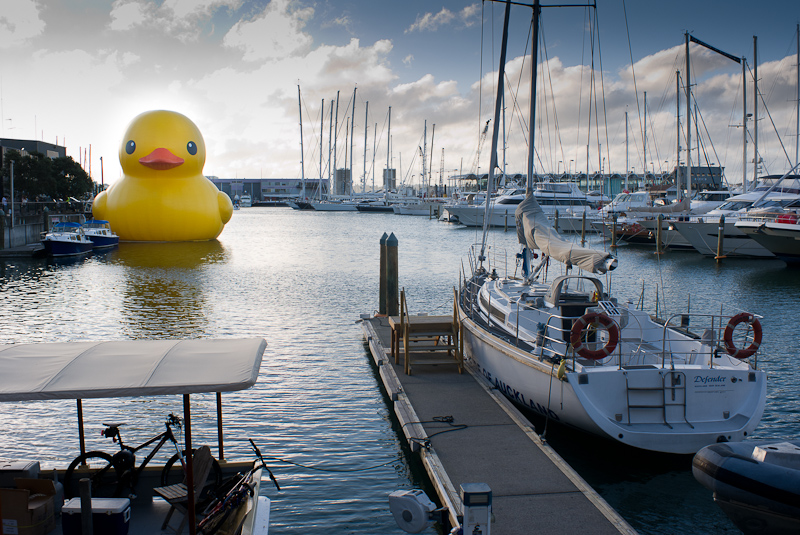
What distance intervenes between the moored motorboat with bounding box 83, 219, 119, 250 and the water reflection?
852 mm

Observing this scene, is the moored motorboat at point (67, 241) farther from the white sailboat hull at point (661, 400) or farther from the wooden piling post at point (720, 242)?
the wooden piling post at point (720, 242)

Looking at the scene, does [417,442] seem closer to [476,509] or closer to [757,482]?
[476,509]

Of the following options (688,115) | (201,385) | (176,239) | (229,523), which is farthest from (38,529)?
(688,115)

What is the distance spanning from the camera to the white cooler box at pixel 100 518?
247 inches

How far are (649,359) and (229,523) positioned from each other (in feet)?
25.3

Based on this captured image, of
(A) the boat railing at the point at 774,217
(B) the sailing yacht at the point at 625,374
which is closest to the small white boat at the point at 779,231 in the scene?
(A) the boat railing at the point at 774,217

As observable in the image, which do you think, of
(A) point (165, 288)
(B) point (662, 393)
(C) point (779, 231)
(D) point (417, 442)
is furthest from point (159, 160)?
(C) point (779, 231)

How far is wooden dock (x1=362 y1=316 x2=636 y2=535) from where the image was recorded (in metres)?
7.31

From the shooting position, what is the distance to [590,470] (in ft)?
33.0

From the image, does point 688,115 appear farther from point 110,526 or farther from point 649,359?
point 110,526

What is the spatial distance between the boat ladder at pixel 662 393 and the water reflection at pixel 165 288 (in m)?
13.6

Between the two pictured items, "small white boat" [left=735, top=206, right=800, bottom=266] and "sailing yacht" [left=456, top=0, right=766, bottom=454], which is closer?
"sailing yacht" [left=456, top=0, right=766, bottom=454]

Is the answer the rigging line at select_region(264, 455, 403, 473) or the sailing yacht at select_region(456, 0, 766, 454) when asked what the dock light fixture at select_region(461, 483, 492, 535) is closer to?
the sailing yacht at select_region(456, 0, 766, 454)

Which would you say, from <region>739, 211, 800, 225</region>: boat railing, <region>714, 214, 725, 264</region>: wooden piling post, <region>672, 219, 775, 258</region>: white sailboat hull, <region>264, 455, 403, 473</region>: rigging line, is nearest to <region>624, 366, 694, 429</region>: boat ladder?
<region>264, 455, 403, 473</region>: rigging line
